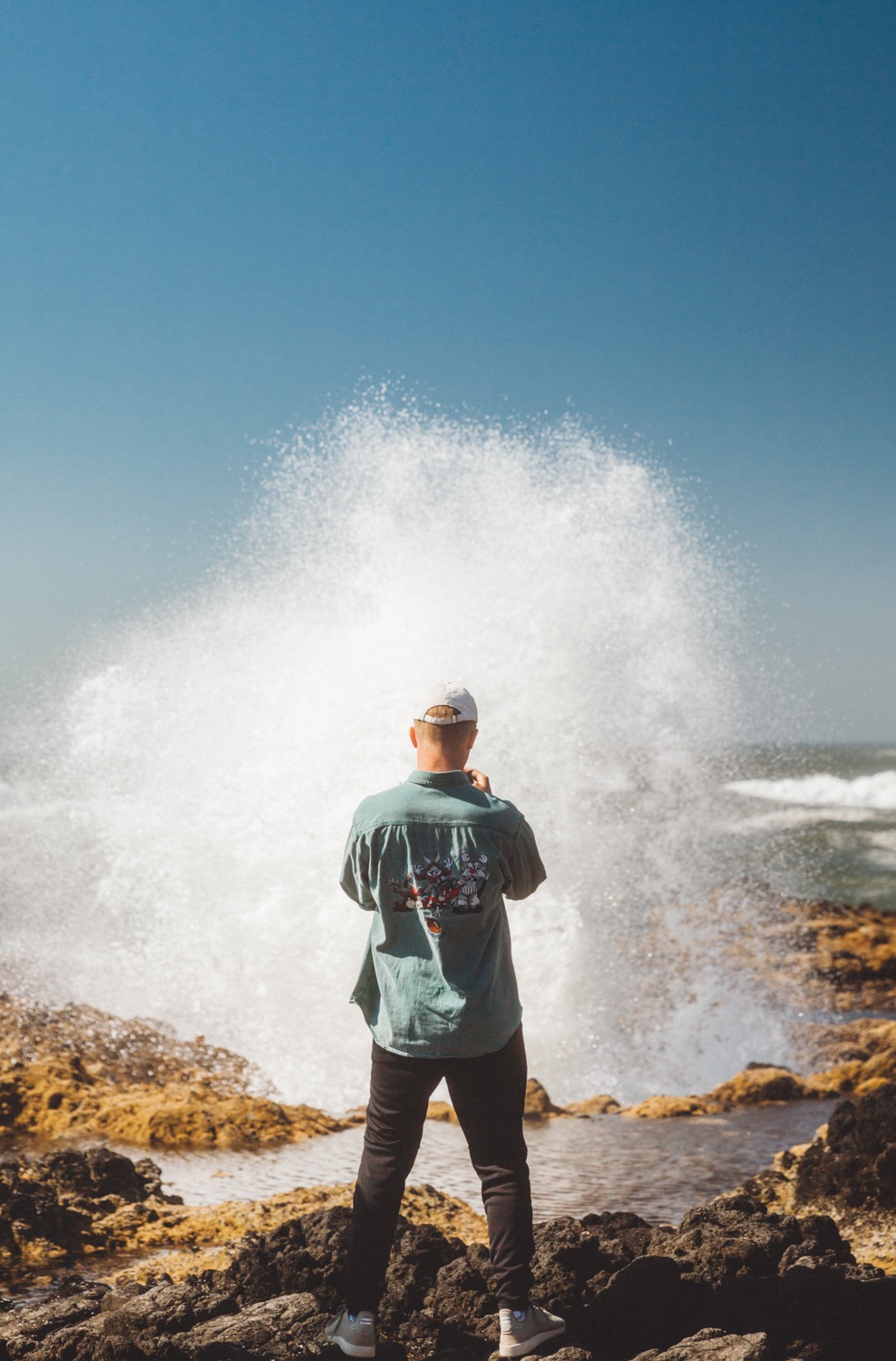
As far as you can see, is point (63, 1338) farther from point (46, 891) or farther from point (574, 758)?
point (574, 758)

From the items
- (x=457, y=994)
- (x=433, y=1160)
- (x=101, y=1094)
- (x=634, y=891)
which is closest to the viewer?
(x=457, y=994)

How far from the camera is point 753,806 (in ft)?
109

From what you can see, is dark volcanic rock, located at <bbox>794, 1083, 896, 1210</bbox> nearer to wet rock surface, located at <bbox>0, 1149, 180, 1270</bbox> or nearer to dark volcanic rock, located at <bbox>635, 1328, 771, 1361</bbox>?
dark volcanic rock, located at <bbox>635, 1328, 771, 1361</bbox>

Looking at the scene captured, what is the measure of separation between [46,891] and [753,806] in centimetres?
2691

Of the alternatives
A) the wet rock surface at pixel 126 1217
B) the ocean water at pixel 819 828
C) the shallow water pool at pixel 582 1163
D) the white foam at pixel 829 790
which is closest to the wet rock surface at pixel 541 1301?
the wet rock surface at pixel 126 1217

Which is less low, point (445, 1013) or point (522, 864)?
point (522, 864)

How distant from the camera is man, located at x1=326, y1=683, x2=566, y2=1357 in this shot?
2609 millimetres

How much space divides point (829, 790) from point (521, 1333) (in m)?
36.2

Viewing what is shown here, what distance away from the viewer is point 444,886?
8.58ft

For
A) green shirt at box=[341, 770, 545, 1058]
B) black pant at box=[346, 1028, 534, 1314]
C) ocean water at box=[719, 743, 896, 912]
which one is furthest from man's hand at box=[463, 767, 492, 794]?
ocean water at box=[719, 743, 896, 912]

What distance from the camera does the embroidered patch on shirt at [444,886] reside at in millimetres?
2607

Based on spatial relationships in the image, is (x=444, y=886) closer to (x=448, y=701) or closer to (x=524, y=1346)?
(x=448, y=701)

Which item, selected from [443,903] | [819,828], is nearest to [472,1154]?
[443,903]

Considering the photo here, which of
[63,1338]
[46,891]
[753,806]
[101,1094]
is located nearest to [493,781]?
Answer: [46,891]
